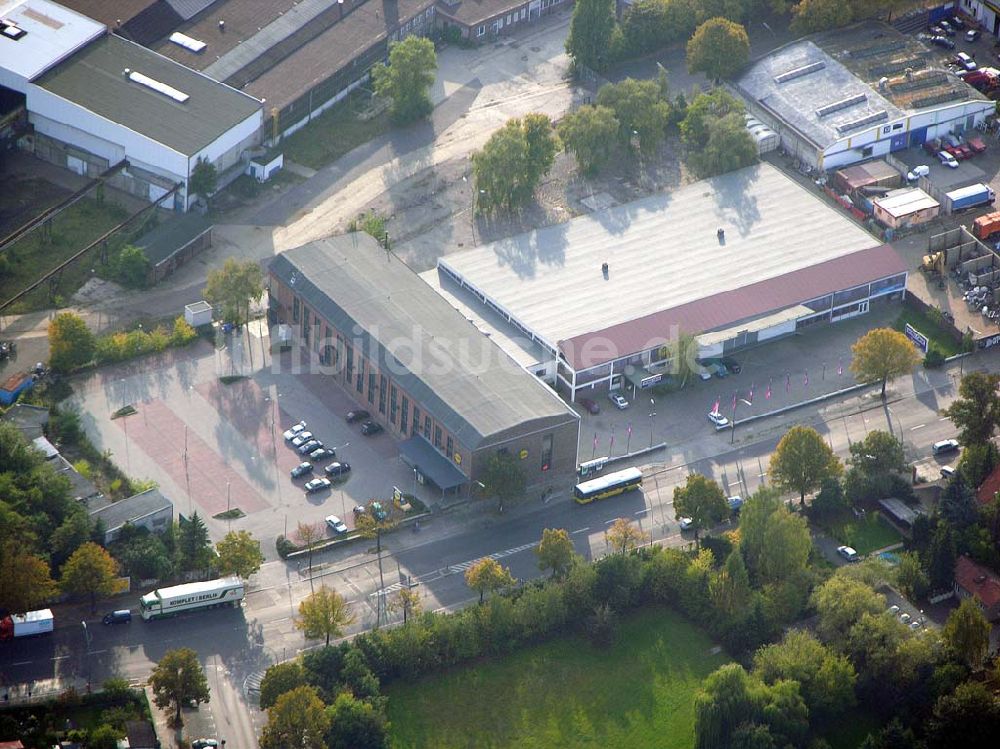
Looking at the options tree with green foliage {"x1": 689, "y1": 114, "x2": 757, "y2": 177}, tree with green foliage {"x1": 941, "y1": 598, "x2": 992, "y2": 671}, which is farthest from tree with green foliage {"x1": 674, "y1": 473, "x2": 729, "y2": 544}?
tree with green foliage {"x1": 689, "y1": 114, "x2": 757, "y2": 177}

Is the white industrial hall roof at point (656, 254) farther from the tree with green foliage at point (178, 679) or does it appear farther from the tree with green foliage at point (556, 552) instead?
the tree with green foliage at point (178, 679)

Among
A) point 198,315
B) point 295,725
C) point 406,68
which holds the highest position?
point 406,68

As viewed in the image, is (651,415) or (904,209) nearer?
(651,415)

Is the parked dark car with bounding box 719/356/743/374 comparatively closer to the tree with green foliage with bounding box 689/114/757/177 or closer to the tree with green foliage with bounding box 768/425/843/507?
the tree with green foliage with bounding box 768/425/843/507

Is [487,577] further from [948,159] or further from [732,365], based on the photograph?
[948,159]

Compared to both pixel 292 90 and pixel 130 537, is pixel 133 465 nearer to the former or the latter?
pixel 130 537

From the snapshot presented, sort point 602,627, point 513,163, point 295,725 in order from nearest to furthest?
point 295,725
point 602,627
point 513,163

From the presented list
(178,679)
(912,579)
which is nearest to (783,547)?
(912,579)

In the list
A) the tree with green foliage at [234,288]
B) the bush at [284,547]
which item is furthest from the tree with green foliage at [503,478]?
the tree with green foliage at [234,288]
